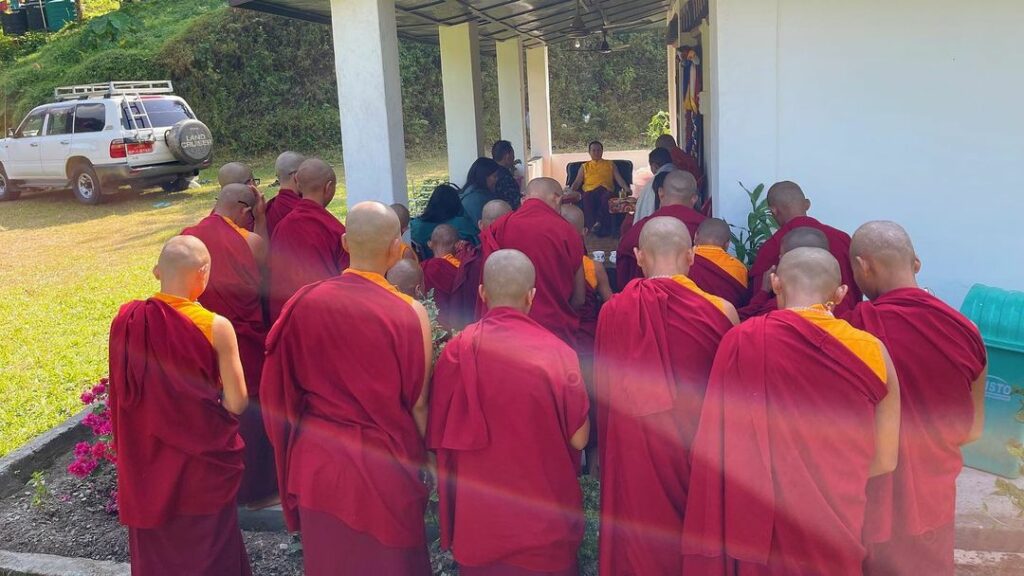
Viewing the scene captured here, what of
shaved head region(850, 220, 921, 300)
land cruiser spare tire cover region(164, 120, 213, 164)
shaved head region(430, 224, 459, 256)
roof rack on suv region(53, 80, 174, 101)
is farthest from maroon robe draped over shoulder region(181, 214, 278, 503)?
roof rack on suv region(53, 80, 174, 101)

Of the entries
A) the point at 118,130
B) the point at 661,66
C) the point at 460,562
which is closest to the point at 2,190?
the point at 118,130

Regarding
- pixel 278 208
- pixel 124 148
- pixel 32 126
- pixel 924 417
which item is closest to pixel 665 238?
pixel 924 417

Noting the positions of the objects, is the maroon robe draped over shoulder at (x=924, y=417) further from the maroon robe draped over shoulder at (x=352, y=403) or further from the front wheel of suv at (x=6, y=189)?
the front wheel of suv at (x=6, y=189)

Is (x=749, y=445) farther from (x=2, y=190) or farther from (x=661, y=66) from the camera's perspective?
(x=661, y=66)

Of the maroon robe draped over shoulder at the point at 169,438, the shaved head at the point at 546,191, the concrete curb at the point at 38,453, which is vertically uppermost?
the shaved head at the point at 546,191

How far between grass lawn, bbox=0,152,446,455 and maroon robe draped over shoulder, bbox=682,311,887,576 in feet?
17.3

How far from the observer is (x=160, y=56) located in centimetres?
2220

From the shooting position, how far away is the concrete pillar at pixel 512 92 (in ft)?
46.9

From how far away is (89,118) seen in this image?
16.7 metres

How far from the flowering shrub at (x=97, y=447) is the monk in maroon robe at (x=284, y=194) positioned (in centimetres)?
143

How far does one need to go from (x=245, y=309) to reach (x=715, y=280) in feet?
8.62

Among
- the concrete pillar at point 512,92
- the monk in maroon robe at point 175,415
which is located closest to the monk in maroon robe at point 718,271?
the monk in maroon robe at point 175,415

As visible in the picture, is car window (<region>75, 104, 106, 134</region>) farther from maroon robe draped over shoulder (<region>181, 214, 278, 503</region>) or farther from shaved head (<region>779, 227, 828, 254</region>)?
shaved head (<region>779, 227, 828, 254</region>)

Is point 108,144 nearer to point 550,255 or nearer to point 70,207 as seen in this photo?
point 70,207
